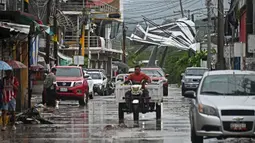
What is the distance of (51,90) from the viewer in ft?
103

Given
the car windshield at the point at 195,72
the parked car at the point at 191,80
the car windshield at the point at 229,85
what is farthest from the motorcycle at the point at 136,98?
the car windshield at the point at 195,72

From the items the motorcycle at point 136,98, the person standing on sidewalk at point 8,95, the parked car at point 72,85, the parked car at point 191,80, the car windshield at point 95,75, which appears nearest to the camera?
the person standing on sidewalk at point 8,95

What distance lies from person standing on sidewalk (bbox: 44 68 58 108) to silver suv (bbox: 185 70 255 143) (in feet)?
50.6

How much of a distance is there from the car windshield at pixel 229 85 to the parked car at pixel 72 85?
17.7 m

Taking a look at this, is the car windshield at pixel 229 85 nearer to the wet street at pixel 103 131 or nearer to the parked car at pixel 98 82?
the wet street at pixel 103 131

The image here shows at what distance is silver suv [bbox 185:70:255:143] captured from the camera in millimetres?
14891

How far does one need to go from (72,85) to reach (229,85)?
18174 mm

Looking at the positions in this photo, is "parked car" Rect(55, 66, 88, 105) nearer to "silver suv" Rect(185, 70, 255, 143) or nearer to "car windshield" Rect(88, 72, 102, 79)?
"car windshield" Rect(88, 72, 102, 79)

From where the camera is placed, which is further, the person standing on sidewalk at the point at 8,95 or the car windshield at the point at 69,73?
the car windshield at the point at 69,73

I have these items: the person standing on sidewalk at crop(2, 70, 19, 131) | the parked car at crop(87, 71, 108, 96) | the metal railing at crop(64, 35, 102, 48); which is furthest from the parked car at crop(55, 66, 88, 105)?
the metal railing at crop(64, 35, 102, 48)

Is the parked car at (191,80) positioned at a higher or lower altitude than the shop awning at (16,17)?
lower

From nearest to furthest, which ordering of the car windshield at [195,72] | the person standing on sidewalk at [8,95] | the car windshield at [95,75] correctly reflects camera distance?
the person standing on sidewalk at [8,95] < the car windshield at [195,72] < the car windshield at [95,75]

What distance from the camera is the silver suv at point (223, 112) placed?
14891 mm

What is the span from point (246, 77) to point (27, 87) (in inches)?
537
